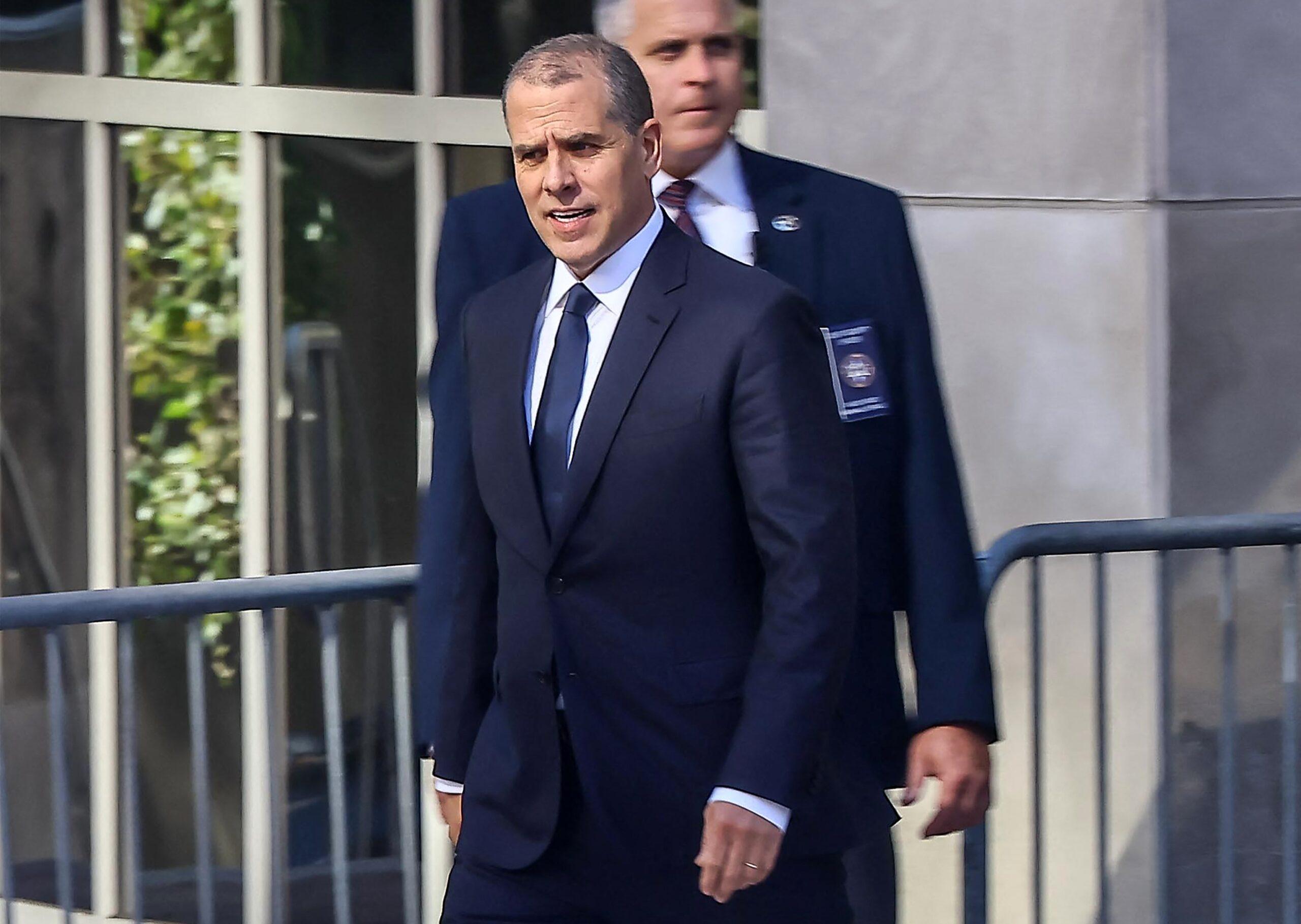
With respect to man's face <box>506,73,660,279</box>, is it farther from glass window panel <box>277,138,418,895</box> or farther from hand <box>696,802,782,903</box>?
glass window panel <box>277,138,418,895</box>

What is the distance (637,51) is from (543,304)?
50 cm

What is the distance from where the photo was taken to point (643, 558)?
2.59 meters

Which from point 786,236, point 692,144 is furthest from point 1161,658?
point 692,144

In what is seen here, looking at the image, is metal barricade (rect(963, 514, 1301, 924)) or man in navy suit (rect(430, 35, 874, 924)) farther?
metal barricade (rect(963, 514, 1301, 924))

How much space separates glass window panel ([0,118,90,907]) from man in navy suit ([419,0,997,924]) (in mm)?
2908

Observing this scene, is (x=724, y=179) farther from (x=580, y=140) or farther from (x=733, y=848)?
(x=733, y=848)

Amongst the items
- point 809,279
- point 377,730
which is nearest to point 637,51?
point 809,279

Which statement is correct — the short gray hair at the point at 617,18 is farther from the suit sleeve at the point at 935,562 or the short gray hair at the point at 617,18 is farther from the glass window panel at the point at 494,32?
the glass window panel at the point at 494,32

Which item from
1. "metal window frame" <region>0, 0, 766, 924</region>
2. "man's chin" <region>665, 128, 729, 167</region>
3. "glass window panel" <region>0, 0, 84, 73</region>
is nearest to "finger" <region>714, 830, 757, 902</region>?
"man's chin" <region>665, 128, 729, 167</region>

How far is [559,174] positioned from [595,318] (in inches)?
7.7

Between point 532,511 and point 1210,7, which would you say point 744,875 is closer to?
point 532,511

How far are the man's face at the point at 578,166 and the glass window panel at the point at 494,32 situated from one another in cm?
267

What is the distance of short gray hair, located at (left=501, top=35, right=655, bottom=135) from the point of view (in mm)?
2549

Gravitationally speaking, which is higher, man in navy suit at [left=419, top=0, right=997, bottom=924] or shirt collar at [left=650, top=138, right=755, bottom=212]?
shirt collar at [left=650, top=138, right=755, bottom=212]
